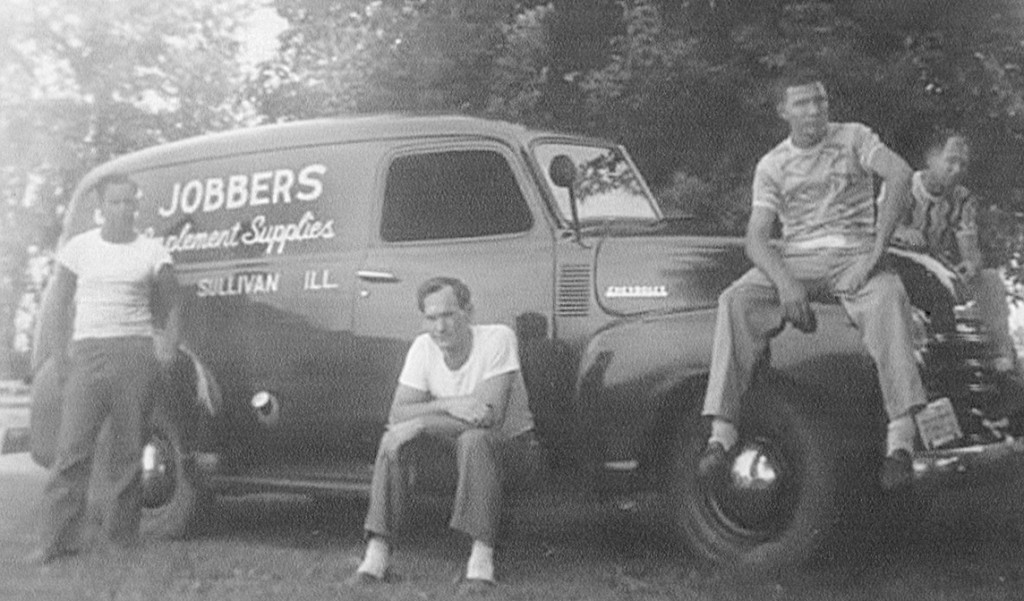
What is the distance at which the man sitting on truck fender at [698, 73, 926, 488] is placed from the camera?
4.31 m

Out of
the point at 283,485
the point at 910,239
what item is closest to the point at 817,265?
the point at 910,239

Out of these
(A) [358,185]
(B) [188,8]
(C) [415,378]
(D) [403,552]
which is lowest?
(D) [403,552]

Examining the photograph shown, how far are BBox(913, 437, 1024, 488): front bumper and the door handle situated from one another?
1.60 metres

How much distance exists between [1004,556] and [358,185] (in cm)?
213

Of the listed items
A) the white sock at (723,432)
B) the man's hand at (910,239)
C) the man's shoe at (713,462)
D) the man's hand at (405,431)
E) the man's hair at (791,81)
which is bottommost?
the man's shoe at (713,462)

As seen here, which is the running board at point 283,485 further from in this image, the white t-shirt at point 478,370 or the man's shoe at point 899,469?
the man's shoe at point 899,469

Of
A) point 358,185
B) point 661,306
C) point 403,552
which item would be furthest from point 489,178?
point 403,552

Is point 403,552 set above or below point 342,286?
below

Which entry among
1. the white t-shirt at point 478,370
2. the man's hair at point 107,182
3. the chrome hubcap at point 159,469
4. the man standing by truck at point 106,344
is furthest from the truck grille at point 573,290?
the chrome hubcap at point 159,469

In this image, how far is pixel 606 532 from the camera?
5090 mm

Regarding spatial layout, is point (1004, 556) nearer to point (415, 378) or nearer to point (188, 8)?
point (415, 378)

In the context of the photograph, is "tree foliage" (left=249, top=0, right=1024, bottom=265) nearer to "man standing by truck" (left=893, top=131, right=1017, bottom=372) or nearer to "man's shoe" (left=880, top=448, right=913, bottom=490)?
"man standing by truck" (left=893, top=131, right=1017, bottom=372)

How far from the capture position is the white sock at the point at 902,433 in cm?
428

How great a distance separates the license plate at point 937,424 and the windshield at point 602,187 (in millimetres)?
1055
